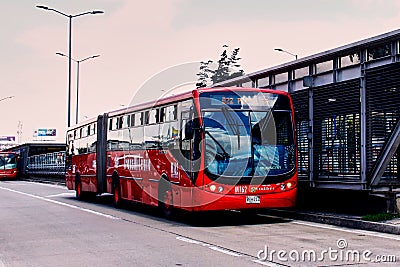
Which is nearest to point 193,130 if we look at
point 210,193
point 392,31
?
point 210,193

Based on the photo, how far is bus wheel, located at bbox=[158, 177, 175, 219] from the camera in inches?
696

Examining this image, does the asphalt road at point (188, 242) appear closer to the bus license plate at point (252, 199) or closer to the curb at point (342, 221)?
the curb at point (342, 221)

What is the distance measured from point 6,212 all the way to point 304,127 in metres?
9.23

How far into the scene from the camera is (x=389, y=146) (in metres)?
15.5

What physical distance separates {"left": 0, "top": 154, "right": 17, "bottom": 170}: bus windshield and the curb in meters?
53.1

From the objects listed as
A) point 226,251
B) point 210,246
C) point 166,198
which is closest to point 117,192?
point 166,198

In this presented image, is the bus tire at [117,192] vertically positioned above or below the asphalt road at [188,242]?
Answer: above

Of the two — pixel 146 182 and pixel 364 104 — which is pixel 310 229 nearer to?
pixel 364 104

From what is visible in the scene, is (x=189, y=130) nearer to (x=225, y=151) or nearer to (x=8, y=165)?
(x=225, y=151)

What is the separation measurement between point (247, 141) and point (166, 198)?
3194mm

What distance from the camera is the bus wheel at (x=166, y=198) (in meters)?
17.7

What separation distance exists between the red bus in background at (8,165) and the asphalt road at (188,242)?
50201 millimetres

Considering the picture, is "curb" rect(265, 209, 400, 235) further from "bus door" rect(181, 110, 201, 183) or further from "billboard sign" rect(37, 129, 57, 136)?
"billboard sign" rect(37, 129, 57, 136)

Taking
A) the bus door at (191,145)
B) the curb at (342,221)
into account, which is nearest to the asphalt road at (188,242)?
the curb at (342,221)
